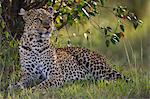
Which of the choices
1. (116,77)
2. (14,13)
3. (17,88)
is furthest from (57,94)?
(14,13)

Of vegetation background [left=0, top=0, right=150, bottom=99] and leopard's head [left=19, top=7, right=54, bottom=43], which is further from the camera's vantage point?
leopard's head [left=19, top=7, right=54, bottom=43]

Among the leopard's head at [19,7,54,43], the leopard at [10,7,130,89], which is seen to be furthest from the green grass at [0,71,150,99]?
the leopard's head at [19,7,54,43]

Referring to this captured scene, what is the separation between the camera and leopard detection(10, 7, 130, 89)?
8.35 m

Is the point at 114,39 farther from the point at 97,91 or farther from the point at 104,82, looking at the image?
the point at 97,91

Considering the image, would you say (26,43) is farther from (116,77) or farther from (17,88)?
(116,77)

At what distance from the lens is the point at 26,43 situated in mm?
8555

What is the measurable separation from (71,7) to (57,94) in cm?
180

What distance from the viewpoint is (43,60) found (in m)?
8.56

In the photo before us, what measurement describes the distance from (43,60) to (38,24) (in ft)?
1.69

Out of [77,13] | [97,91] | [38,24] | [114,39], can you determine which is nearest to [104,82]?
[114,39]

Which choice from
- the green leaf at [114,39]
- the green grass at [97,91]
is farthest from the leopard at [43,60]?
the green leaf at [114,39]

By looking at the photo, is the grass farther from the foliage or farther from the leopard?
the foliage

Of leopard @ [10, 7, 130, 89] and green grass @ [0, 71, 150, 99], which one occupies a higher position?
leopard @ [10, 7, 130, 89]

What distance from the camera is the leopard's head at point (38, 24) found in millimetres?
8266
